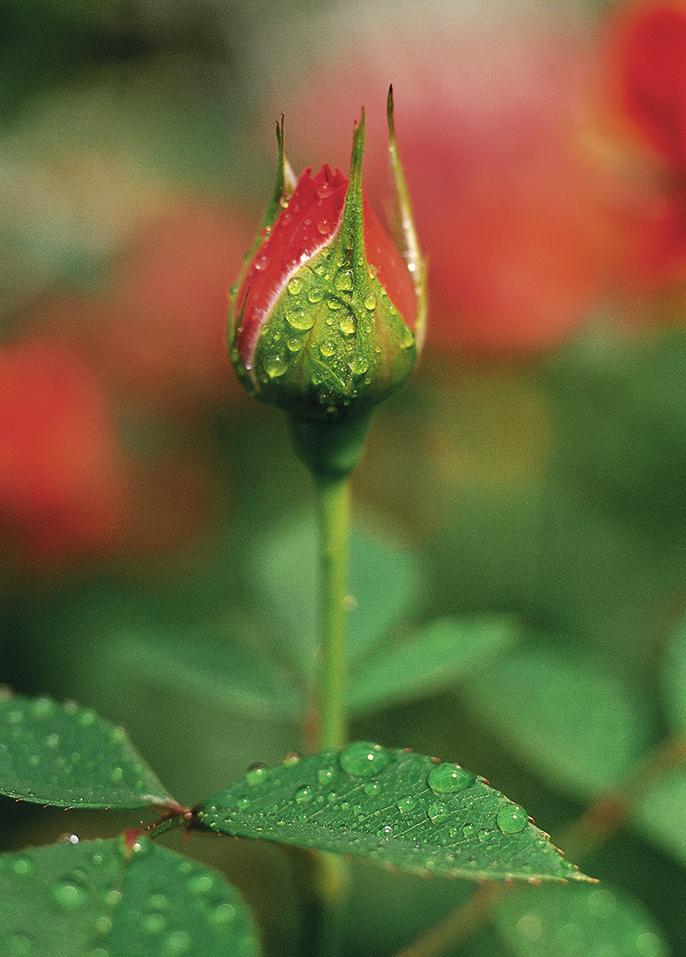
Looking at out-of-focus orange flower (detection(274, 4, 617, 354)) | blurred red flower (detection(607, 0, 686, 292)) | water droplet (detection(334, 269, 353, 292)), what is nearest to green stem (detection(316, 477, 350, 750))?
water droplet (detection(334, 269, 353, 292))

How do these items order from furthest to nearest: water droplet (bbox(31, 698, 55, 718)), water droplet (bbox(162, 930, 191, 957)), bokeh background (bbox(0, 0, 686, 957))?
1. bokeh background (bbox(0, 0, 686, 957))
2. water droplet (bbox(31, 698, 55, 718))
3. water droplet (bbox(162, 930, 191, 957))

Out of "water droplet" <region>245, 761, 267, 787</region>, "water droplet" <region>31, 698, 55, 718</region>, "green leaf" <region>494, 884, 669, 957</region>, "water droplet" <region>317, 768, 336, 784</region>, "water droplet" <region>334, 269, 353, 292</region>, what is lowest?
"green leaf" <region>494, 884, 669, 957</region>

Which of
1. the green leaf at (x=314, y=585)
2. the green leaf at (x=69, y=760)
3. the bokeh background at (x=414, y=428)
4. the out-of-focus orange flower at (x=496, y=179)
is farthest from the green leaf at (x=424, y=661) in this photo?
the out-of-focus orange flower at (x=496, y=179)

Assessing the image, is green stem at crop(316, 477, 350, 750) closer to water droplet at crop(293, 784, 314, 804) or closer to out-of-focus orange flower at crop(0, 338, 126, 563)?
water droplet at crop(293, 784, 314, 804)

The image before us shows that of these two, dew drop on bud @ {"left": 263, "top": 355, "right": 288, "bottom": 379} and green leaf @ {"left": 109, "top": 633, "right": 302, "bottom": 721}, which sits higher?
dew drop on bud @ {"left": 263, "top": 355, "right": 288, "bottom": 379}

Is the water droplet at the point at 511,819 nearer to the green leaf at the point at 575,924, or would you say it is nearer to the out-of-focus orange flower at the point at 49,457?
the green leaf at the point at 575,924

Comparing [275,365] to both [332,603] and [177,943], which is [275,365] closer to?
[332,603]
